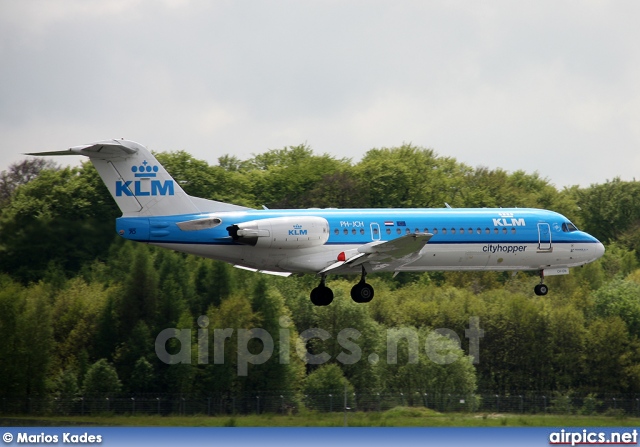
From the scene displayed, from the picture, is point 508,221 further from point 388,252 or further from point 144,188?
point 144,188

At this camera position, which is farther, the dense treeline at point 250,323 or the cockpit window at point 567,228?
the dense treeline at point 250,323

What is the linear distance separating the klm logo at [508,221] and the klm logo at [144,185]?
1317 cm

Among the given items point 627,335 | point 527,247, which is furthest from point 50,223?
point 627,335

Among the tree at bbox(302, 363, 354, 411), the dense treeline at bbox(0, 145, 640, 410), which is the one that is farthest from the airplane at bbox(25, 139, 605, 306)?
the tree at bbox(302, 363, 354, 411)

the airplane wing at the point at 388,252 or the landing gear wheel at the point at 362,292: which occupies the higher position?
the airplane wing at the point at 388,252

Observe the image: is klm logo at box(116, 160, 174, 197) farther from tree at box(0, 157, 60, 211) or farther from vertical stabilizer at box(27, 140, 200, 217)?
tree at box(0, 157, 60, 211)

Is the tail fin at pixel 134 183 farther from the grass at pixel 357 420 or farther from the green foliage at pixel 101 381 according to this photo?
the green foliage at pixel 101 381

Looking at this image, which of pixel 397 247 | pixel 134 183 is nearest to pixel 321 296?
pixel 397 247

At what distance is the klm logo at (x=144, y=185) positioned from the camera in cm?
5131

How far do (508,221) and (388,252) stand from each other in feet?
22.2

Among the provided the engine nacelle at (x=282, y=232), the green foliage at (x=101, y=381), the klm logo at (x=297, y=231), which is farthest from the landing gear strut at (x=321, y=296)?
the green foliage at (x=101, y=381)

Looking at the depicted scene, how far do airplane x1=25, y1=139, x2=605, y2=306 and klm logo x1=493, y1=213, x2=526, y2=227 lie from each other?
0.04m

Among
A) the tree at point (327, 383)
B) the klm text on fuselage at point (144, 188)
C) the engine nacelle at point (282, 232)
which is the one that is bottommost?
the tree at point (327, 383)

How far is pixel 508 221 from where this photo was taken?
5512 cm
